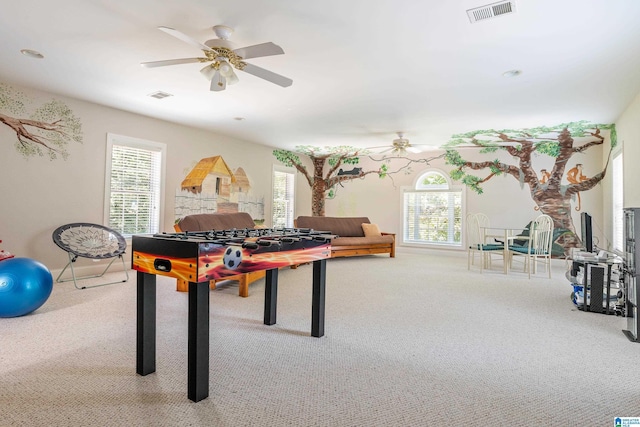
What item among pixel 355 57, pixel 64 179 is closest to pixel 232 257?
pixel 355 57

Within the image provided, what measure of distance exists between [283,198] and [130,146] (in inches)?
160

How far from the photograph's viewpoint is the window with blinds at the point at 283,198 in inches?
344

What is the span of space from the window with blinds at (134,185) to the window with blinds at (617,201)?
747 centimetres

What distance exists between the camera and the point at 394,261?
23.3ft

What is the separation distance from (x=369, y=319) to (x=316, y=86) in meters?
2.74

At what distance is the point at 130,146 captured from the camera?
18.3ft

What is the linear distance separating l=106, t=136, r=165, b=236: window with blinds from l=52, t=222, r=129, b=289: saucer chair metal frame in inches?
22.5

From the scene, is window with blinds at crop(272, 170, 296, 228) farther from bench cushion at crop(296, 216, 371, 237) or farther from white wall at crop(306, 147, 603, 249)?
bench cushion at crop(296, 216, 371, 237)

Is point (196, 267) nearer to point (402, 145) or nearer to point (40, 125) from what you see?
point (40, 125)

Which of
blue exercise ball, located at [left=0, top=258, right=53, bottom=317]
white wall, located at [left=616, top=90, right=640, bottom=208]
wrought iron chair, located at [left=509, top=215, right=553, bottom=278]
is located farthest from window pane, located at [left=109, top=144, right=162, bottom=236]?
white wall, located at [left=616, top=90, right=640, bottom=208]

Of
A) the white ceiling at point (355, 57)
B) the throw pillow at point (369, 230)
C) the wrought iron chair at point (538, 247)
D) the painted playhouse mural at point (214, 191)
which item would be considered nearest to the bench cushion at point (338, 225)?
the throw pillow at point (369, 230)

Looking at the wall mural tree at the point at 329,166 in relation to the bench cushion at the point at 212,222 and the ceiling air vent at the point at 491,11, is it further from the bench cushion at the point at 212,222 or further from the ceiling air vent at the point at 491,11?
the ceiling air vent at the point at 491,11

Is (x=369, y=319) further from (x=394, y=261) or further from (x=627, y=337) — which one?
(x=394, y=261)

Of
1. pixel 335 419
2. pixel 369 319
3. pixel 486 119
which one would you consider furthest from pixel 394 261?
pixel 335 419
